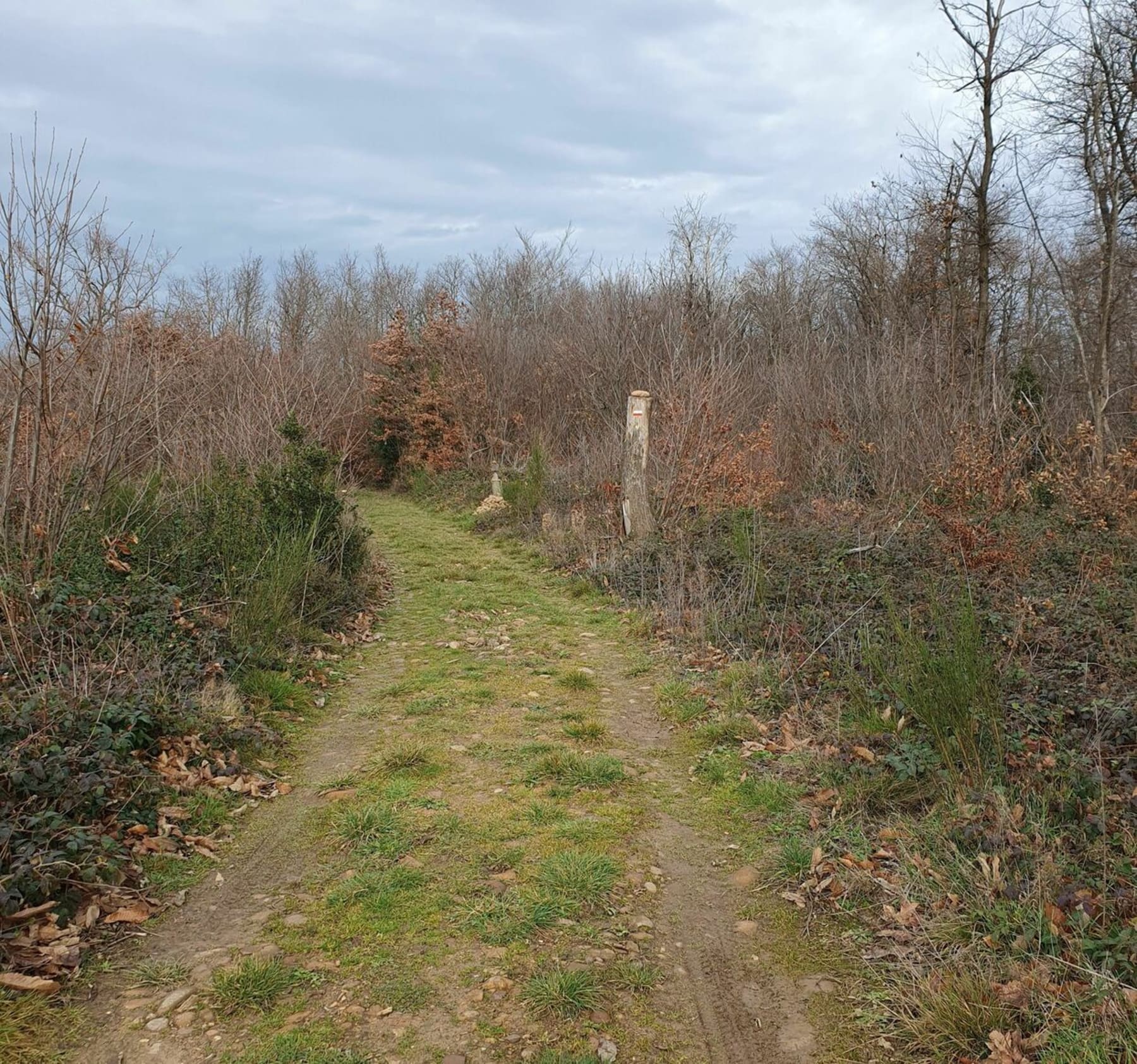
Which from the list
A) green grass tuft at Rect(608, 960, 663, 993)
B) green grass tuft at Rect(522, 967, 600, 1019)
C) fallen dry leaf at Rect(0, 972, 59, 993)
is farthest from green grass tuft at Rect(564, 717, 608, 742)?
fallen dry leaf at Rect(0, 972, 59, 993)

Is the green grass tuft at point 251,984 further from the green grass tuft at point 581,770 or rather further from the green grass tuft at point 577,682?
the green grass tuft at point 577,682

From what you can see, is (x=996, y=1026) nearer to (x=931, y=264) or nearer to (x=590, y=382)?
(x=590, y=382)

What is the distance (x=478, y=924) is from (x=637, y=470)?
26.3 ft

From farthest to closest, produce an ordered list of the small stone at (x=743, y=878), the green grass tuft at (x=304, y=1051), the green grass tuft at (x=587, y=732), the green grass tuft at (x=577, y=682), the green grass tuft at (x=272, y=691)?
the green grass tuft at (x=577, y=682) < the green grass tuft at (x=272, y=691) < the green grass tuft at (x=587, y=732) < the small stone at (x=743, y=878) < the green grass tuft at (x=304, y=1051)

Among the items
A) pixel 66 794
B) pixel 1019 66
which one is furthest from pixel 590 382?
pixel 66 794

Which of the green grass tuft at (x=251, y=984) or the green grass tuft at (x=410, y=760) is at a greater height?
the green grass tuft at (x=410, y=760)

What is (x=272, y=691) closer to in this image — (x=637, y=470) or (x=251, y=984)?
(x=251, y=984)

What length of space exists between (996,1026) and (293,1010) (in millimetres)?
2359

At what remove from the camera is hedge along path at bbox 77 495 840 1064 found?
284cm

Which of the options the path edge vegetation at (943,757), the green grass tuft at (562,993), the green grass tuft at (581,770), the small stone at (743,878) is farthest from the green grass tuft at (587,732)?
the green grass tuft at (562,993)

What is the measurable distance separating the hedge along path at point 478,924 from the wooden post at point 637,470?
16.9ft

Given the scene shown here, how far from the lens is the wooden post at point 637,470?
429 inches

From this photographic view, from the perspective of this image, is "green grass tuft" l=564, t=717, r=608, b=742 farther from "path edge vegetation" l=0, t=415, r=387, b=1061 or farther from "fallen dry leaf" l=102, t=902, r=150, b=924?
"fallen dry leaf" l=102, t=902, r=150, b=924

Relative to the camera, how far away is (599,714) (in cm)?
609
